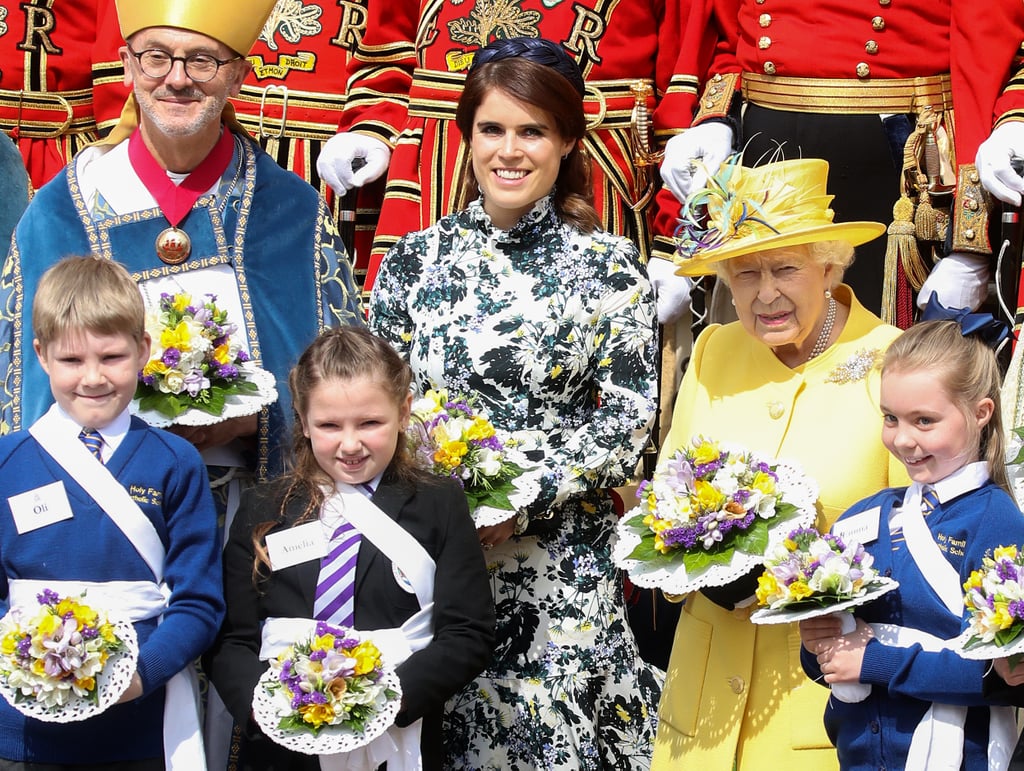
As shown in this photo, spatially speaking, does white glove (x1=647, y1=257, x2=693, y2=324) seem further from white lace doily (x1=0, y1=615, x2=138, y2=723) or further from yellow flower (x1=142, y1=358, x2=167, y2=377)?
white lace doily (x1=0, y1=615, x2=138, y2=723)

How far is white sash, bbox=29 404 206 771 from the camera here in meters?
3.63

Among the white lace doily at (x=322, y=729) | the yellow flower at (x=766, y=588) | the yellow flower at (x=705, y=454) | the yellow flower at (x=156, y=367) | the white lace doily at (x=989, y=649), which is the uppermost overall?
the yellow flower at (x=156, y=367)

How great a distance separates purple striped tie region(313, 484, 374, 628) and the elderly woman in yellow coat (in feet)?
2.61

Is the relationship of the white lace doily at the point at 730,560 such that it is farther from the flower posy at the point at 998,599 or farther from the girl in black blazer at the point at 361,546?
the flower posy at the point at 998,599

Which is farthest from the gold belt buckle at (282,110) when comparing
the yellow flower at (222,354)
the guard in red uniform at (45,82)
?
the yellow flower at (222,354)

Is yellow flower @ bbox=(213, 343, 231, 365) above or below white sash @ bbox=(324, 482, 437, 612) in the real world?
above

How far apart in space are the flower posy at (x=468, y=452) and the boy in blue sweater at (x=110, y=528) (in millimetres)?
530

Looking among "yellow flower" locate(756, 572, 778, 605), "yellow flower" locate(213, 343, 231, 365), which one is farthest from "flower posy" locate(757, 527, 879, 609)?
"yellow flower" locate(213, 343, 231, 365)

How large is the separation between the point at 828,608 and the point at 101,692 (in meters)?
1.43

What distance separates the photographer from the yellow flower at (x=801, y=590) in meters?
3.34

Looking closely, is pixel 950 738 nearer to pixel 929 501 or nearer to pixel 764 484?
pixel 929 501

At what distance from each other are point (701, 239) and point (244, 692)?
1.48 meters

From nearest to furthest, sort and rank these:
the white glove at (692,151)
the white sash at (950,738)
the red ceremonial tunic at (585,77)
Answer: the white sash at (950,738), the white glove at (692,151), the red ceremonial tunic at (585,77)

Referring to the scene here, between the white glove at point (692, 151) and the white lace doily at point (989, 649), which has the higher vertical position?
the white glove at point (692, 151)
